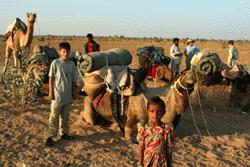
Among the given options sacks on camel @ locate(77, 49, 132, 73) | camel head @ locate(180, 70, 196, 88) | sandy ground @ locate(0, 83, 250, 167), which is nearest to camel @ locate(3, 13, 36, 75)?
sandy ground @ locate(0, 83, 250, 167)

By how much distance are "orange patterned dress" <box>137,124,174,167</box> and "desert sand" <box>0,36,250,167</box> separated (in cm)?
223

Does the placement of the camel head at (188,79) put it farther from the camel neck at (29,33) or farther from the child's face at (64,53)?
the camel neck at (29,33)

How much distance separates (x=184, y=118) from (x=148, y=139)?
204 inches

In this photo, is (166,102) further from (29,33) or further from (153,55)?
(29,33)

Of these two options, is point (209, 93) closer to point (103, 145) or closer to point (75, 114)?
point (75, 114)

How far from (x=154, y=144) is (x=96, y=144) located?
3.17m

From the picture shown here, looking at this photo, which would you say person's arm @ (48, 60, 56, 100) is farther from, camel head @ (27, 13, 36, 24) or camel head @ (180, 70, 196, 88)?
camel head @ (27, 13, 36, 24)

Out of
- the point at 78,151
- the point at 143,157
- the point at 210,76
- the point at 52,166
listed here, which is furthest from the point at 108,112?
the point at 143,157

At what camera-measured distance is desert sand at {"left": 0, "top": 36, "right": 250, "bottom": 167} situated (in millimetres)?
6629

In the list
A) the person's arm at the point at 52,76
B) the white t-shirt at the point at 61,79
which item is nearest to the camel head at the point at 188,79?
the white t-shirt at the point at 61,79

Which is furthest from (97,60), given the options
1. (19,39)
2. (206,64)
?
(19,39)

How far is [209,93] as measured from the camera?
417 inches

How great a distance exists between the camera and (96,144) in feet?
24.1

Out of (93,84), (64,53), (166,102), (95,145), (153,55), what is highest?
(64,53)
